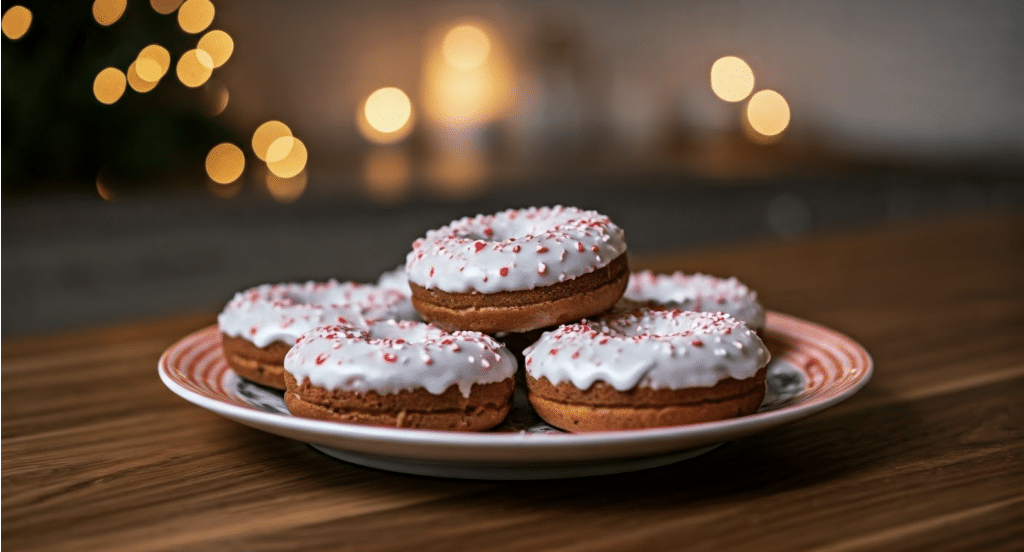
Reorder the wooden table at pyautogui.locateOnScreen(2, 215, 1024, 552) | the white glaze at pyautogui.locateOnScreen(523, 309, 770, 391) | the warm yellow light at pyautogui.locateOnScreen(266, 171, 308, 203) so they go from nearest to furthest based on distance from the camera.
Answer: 1. the wooden table at pyautogui.locateOnScreen(2, 215, 1024, 552)
2. the white glaze at pyautogui.locateOnScreen(523, 309, 770, 391)
3. the warm yellow light at pyautogui.locateOnScreen(266, 171, 308, 203)

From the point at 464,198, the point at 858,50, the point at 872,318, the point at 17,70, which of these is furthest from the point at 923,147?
the point at 17,70

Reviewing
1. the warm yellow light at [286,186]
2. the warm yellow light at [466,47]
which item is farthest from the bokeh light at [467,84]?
the warm yellow light at [286,186]

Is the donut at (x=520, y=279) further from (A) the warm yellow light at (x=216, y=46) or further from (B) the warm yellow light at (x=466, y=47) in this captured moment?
(B) the warm yellow light at (x=466, y=47)

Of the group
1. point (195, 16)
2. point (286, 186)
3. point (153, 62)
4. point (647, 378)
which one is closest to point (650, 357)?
point (647, 378)

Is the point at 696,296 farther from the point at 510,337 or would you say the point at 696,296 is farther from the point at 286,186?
the point at 286,186

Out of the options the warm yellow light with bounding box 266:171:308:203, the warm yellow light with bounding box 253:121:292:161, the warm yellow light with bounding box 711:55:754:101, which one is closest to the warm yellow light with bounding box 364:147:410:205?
the warm yellow light with bounding box 266:171:308:203

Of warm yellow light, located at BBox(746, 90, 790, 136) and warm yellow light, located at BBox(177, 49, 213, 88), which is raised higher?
warm yellow light, located at BBox(177, 49, 213, 88)

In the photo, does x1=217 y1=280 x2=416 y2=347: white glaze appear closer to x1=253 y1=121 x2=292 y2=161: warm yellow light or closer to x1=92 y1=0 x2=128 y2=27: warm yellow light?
x1=92 y1=0 x2=128 y2=27: warm yellow light
